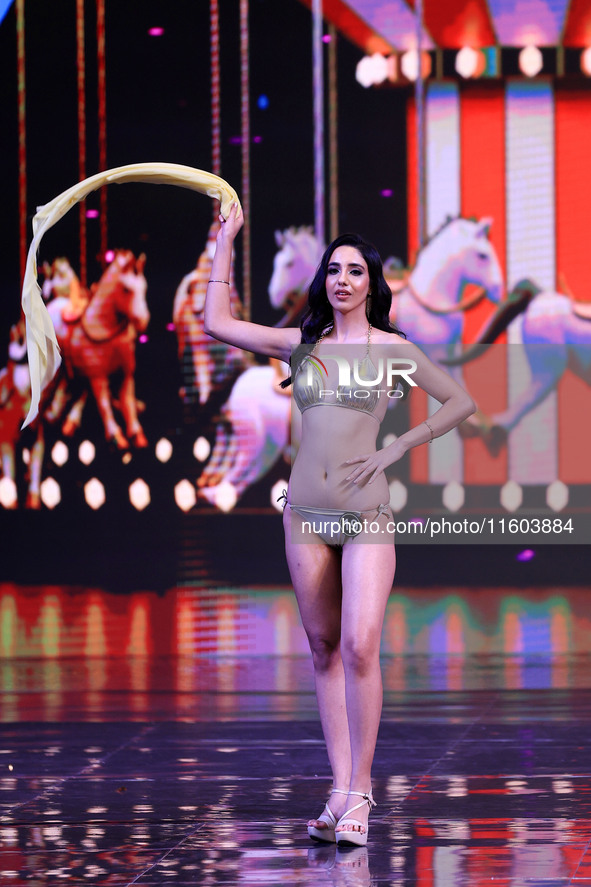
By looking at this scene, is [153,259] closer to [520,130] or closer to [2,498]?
[2,498]

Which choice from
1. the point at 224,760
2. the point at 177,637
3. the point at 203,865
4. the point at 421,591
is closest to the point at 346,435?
the point at 203,865

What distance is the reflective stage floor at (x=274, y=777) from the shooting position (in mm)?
2938

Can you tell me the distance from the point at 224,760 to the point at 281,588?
4.99 metres

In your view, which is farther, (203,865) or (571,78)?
(571,78)

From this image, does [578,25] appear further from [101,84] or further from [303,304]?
[101,84]

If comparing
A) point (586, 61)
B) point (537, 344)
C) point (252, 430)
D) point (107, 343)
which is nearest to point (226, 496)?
point (252, 430)

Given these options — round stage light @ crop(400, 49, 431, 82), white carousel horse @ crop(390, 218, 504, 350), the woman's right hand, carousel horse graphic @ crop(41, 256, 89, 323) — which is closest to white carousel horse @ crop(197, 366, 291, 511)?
white carousel horse @ crop(390, 218, 504, 350)

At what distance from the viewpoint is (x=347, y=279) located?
326 cm

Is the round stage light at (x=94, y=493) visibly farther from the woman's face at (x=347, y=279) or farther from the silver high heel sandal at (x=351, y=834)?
the silver high heel sandal at (x=351, y=834)

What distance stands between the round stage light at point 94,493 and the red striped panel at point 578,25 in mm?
4004

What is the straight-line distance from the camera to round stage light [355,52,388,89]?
8.77 meters

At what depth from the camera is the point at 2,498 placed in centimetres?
922

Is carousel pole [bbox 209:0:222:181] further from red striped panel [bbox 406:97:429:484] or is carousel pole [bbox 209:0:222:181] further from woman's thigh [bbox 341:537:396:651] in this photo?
woman's thigh [bbox 341:537:396:651]

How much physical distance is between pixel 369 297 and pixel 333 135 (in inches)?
227
